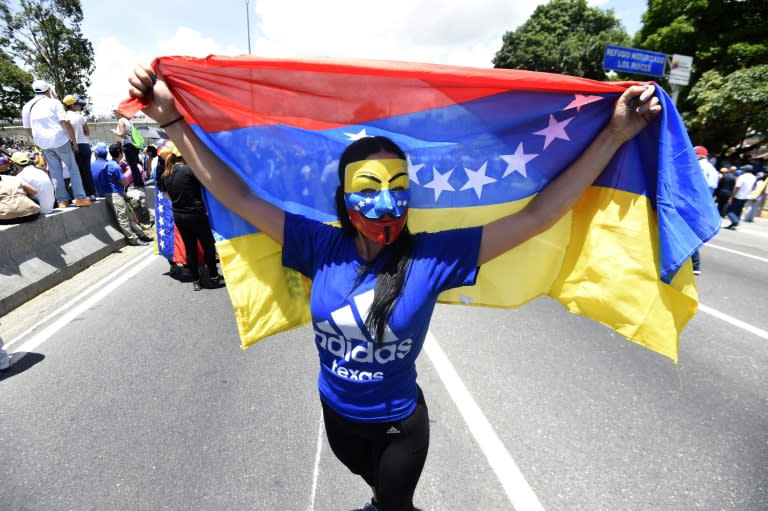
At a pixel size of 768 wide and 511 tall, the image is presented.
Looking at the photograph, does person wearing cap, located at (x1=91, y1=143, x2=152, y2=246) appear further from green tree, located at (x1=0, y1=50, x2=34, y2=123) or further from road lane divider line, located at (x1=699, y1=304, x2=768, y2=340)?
green tree, located at (x1=0, y1=50, x2=34, y2=123)

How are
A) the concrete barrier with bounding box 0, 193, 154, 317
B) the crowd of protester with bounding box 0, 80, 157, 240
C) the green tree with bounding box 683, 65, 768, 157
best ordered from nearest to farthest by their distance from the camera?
the concrete barrier with bounding box 0, 193, 154, 317
the crowd of protester with bounding box 0, 80, 157, 240
the green tree with bounding box 683, 65, 768, 157

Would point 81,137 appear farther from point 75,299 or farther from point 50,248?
point 75,299

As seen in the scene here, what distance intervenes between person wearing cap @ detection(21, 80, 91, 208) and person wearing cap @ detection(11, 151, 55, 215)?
1.79 feet

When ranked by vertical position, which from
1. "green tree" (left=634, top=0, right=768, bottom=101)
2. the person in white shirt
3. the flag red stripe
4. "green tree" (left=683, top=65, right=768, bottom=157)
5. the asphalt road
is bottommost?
the asphalt road

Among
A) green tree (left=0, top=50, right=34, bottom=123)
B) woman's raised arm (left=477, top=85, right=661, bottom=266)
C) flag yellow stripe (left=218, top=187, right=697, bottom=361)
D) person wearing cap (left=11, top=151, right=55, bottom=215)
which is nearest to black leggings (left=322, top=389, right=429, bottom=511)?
flag yellow stripe (left=218, top=187, right=697, bottom=361)

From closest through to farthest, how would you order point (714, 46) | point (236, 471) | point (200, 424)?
point (236, 471), point (200, 424), point (714, 46)

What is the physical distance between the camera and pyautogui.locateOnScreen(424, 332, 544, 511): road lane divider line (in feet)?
8.24

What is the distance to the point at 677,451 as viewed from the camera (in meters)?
2.92

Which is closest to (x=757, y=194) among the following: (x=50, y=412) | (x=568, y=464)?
(x=568, y=464)

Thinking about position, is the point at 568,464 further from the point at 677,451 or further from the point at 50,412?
the point at 50,412

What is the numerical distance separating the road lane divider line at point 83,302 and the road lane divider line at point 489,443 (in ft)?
14.1

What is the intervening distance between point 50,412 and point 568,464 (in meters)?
3.87

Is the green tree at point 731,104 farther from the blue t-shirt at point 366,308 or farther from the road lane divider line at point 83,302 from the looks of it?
the road lane divider line at point 83,302

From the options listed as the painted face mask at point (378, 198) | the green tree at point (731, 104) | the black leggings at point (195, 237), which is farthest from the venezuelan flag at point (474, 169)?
the green tree at point (731, 104)
